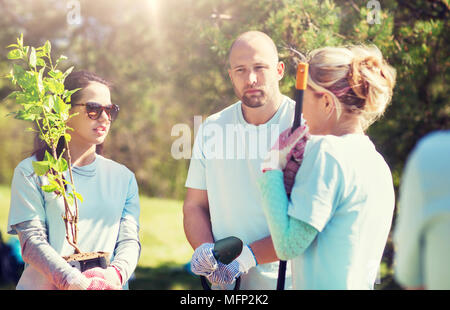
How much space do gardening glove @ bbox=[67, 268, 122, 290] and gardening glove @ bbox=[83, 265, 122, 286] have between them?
0.03 metres

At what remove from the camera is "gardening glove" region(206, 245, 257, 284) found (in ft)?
8.66

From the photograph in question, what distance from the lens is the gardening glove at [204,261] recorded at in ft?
8.53

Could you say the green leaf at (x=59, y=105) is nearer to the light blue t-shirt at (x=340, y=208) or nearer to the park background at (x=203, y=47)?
the park background at (x=203, y=47)

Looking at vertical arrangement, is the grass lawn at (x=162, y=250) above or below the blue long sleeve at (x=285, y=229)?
above

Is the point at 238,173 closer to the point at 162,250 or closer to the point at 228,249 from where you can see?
the point at 228,249

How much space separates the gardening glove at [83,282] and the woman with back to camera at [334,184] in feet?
3.14

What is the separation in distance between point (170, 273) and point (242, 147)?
4509 mm

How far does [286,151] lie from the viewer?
2092mm

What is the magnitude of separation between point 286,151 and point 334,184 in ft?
0.89

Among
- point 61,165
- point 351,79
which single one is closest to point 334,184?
point 351,79

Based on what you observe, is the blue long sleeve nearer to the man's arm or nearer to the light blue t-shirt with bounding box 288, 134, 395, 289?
the light blue t-shirt with bounding box 288, 134, 395, 289

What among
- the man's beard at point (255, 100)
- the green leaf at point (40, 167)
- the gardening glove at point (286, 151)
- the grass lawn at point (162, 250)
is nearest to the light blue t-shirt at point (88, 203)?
the green leaf at point (40, 167)

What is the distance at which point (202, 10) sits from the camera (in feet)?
17.2
